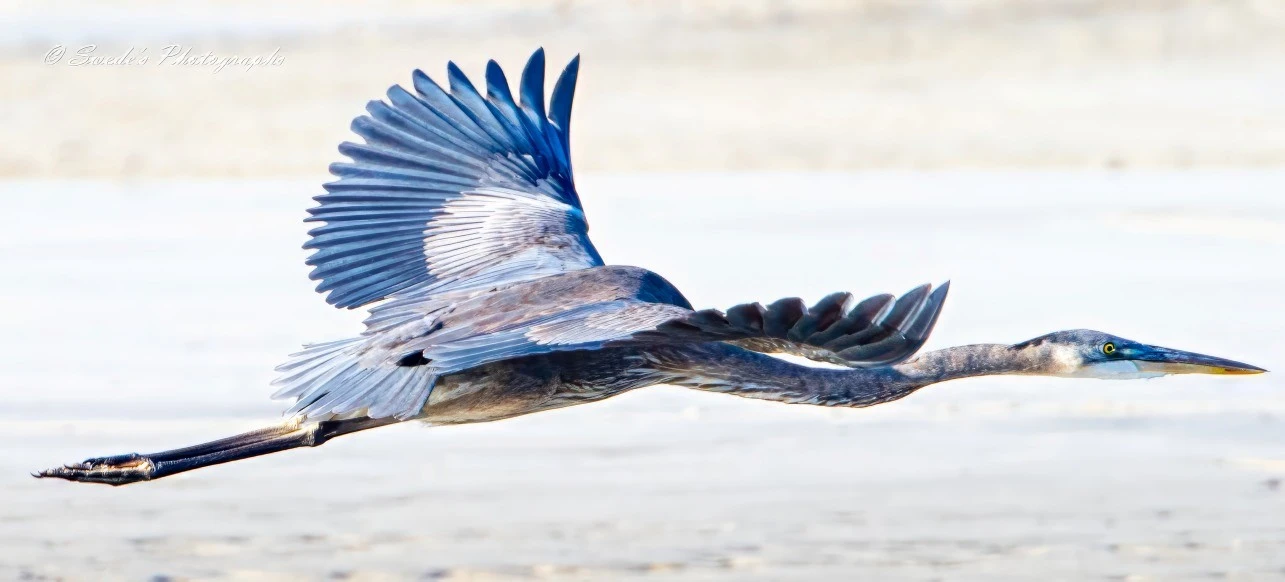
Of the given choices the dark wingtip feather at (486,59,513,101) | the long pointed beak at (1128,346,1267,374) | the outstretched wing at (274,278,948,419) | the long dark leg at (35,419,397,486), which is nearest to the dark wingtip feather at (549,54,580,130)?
the dark wingtip feather at (486,59,513,101)

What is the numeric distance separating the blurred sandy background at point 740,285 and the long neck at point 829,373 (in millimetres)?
517

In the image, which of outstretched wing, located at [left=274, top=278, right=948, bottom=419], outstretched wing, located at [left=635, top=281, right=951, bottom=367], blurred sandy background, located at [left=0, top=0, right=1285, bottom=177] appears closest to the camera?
outstretched wing, located at [left=635, top=281, right=951, bottom=367]

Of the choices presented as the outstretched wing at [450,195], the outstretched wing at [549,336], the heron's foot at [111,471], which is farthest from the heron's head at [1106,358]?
the heron's foot at [111,471]

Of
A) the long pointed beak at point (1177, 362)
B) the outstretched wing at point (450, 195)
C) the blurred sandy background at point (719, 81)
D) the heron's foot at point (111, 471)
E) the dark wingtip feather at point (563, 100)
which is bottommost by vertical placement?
the heron's foot at point (111, 471)

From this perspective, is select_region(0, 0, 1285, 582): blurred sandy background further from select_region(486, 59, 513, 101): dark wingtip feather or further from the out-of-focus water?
select_region(486, 59, 513, 101): dark wingtip feather

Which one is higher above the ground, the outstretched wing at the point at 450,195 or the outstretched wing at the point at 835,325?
the outstretched wing at the point at 450,195

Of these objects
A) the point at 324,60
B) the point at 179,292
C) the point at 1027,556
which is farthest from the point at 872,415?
the point at 324,60

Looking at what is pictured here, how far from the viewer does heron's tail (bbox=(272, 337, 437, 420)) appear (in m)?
5.32

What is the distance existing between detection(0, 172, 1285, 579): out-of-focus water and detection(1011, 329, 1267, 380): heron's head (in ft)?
1.96

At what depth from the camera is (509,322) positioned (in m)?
5.36

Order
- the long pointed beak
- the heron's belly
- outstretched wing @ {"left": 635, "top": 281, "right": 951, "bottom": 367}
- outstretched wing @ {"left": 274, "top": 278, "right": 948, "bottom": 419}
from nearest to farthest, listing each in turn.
Result: outstretched wing @ {"left": 635, "top": 281, "right": 951, "bottom": 367} < outstretched wing @ {"left": 274, "top": 278, "right": 948, "bottom": 419} < the long pointed beak < the heron's belly

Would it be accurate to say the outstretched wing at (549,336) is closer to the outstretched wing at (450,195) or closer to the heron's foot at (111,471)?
the outstretched wing at (450,195)

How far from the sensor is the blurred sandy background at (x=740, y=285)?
20.2ft

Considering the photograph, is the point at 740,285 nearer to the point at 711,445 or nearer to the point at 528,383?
the point at 711,445
